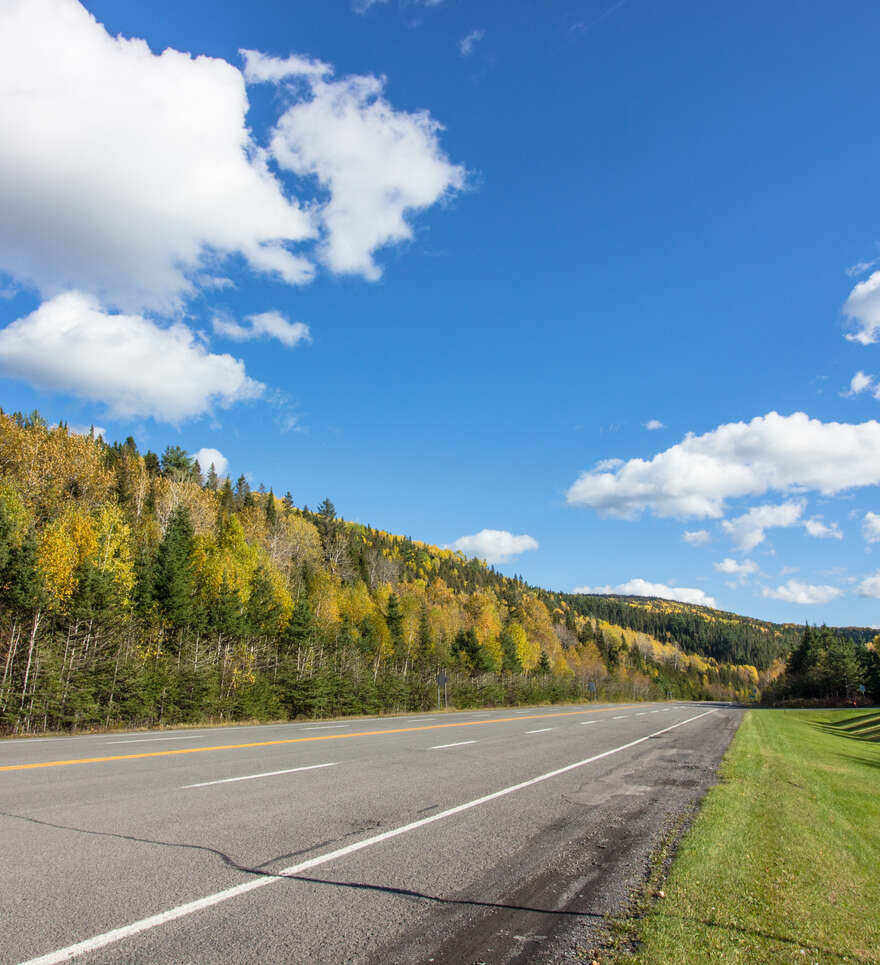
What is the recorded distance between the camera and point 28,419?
71.1 metres

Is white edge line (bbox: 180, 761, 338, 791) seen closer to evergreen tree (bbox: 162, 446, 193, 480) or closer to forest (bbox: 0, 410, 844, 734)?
forest (bbox: 0, 410, 844, 734)

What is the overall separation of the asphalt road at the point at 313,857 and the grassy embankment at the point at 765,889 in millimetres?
489

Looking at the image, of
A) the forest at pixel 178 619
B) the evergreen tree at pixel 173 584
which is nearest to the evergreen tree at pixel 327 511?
the forest at pixel 178 619

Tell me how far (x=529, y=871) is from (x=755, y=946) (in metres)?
2.17

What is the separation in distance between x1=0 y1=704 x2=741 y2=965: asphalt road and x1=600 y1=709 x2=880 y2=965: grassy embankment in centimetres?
49

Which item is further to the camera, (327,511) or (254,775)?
(327,511)

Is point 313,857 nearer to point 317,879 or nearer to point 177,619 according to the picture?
point 317,879

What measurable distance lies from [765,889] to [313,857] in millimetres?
4417

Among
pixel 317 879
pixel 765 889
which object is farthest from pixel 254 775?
pixel 765 889

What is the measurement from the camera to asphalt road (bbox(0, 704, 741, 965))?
398 cm

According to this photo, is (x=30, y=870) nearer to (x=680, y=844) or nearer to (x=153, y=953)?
(x=153, y=953)

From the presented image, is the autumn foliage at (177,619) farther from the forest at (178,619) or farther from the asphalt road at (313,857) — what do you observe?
the asphalt road at (313,857)

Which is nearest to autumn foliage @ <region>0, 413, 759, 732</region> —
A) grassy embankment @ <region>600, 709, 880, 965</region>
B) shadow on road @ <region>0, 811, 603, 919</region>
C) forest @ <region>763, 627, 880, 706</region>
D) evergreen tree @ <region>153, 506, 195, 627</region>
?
evergreen tree @ <region>153, 506, 195, 627</region>

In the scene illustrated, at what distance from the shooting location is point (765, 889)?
5.32 metres
